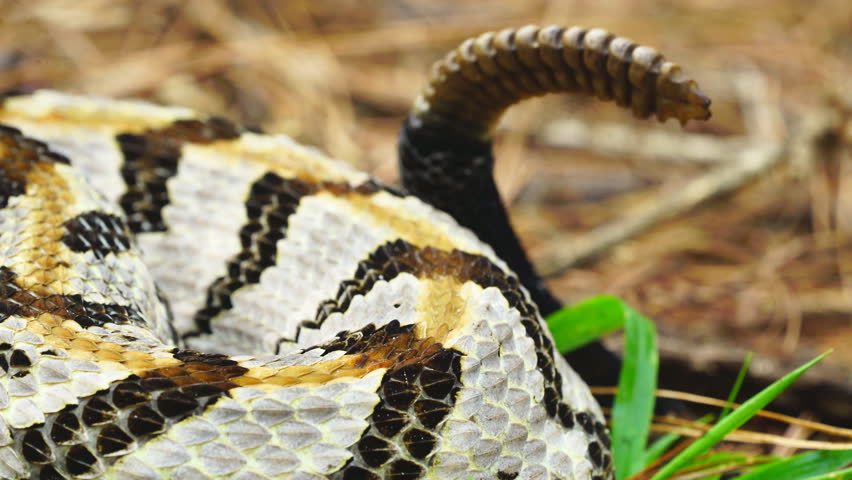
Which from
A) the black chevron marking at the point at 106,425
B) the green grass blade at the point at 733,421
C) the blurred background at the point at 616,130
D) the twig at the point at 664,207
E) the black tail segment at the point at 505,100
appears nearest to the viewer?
the black chevron marking at the point at 106,425

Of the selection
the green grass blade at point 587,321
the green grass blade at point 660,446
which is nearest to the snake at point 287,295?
the green grass blade at point 587,321

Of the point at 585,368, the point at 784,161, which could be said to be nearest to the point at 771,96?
the point at 784,161

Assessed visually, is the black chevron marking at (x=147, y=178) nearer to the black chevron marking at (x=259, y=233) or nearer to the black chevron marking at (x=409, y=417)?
the black chevron marking at (x=259, y=233)

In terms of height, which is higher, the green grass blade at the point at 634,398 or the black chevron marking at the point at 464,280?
the black chevron marking at the point at 464,280

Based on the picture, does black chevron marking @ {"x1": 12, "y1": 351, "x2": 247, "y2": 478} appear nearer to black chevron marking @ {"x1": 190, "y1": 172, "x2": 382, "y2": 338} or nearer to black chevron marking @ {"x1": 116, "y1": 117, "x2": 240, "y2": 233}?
black chevron marking @ {"x1": 190, "y1": 172, "x2": 382, "y2": 338}

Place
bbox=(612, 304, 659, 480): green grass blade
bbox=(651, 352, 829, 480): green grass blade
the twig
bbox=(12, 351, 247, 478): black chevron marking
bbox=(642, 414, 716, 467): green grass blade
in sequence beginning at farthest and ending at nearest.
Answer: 1. the twig
2. bbox=(642, 414, 716, 467): green grass blade
3. bbox=(612, 304, 659, 480): green grass blade
4. bbox=(651, 352, 829, 480): green grass blade
5. bbox=(12, 351, 247, 478): black chevron marking

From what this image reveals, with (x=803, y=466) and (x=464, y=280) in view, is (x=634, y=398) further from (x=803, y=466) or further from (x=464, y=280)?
(x=464, y=280)

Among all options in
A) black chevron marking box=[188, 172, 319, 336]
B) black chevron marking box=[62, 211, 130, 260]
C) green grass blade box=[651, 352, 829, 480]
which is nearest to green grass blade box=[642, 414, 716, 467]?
green grass blade box=[651, 352, 829, 480]
